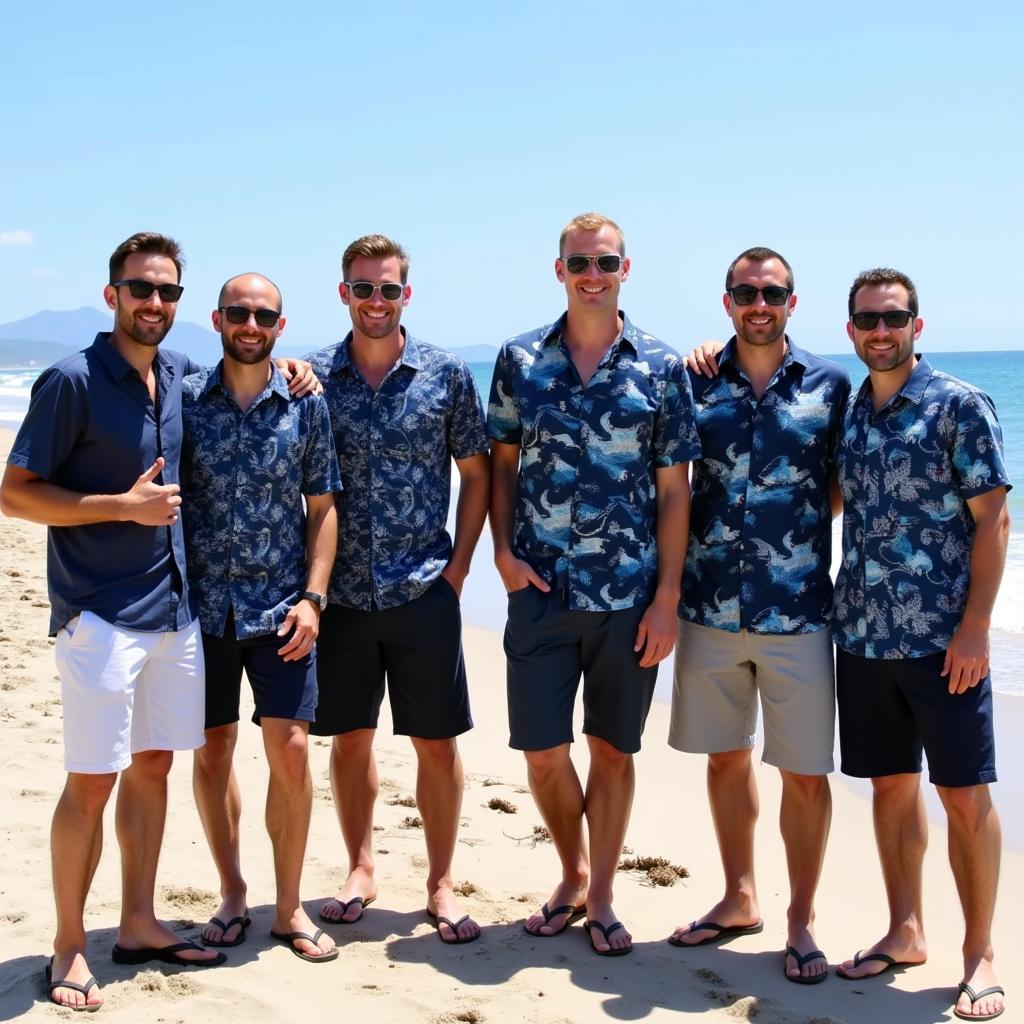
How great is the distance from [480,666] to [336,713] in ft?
13.1

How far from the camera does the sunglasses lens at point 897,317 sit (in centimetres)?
429

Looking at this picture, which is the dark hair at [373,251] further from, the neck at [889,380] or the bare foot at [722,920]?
the bare foot at [722,920]

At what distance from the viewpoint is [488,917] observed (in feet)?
15.8

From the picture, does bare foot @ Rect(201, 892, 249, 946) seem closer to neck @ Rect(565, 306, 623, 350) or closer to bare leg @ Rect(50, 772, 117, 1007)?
bare leg @ Rect(50, 772, 117, 1007)

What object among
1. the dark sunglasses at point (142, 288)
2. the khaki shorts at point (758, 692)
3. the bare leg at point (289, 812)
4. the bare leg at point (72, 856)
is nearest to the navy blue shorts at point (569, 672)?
the khaki shorts at point (758, 692)

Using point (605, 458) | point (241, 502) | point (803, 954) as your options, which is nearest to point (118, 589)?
point (241, 502)

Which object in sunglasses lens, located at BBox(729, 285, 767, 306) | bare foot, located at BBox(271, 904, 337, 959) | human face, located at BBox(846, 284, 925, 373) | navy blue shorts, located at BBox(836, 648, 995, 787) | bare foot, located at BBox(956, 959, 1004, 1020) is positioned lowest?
bare foot, located at BBox(956, 959, 1004, 1020)

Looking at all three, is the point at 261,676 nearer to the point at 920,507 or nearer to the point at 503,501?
the point at 503,501

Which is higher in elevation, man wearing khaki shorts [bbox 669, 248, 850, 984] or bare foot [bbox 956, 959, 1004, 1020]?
man wearing khaki shorts [bbox 669, 248, 850, 984]

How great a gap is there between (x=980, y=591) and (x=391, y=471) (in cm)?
217

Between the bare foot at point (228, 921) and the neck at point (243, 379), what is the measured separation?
187 centimetres

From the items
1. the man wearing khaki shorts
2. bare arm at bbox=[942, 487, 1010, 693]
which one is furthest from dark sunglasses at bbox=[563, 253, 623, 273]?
bare arm at bbox=[942, 487, 1010, 693]

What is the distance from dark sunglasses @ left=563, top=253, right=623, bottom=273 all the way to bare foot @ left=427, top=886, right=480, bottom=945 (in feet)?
8.19

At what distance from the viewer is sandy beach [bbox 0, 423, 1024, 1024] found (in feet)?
13.3
